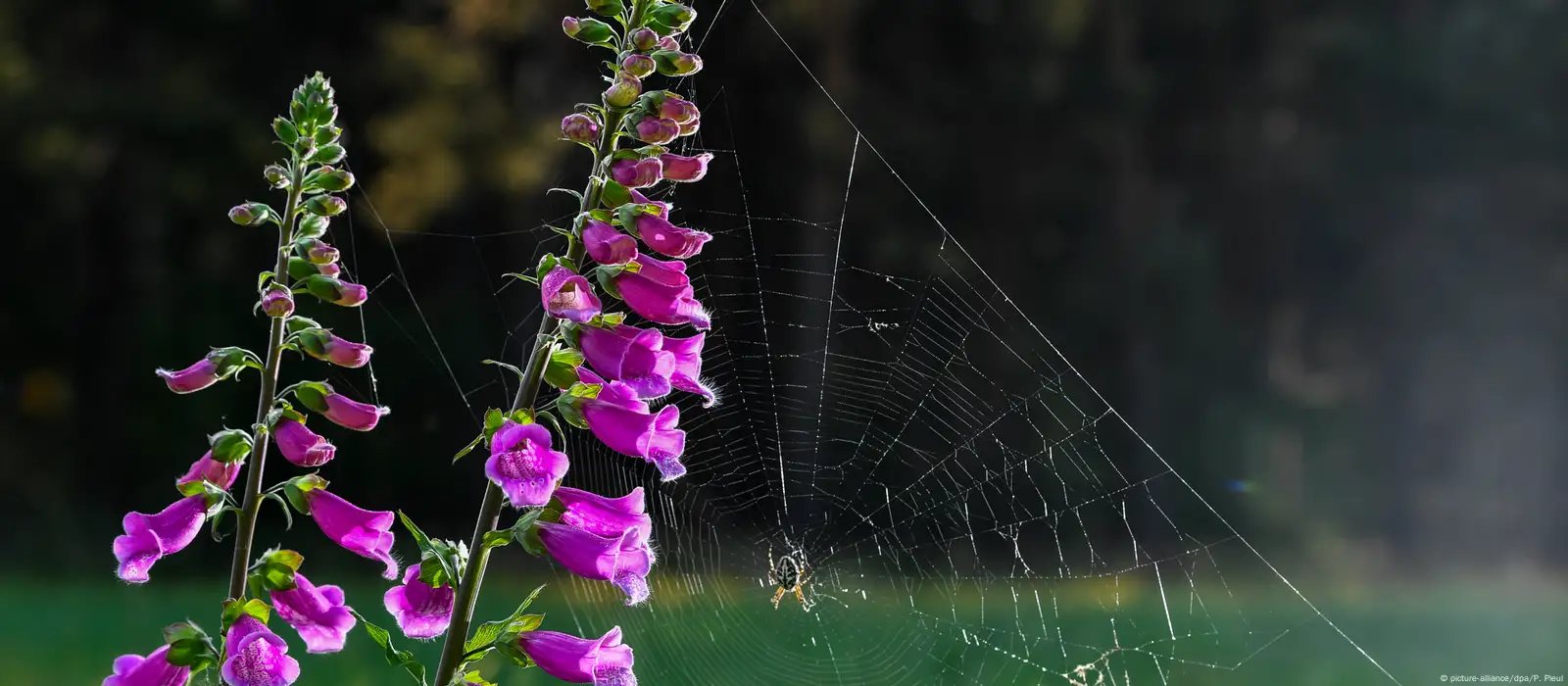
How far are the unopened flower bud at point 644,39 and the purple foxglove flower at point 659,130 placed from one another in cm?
9

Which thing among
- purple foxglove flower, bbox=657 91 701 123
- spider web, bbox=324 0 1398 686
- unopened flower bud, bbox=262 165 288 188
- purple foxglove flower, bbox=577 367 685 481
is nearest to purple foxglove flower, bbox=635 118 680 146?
purple foxglove flower, bbox=657 91 701 123

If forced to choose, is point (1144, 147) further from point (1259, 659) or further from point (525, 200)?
point (1259, 659)

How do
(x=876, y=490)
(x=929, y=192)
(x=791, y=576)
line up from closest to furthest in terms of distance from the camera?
(x=791, y=576), (x=876, y=490), (x=929, y=192)

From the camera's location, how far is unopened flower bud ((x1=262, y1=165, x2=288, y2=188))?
1.26 meters

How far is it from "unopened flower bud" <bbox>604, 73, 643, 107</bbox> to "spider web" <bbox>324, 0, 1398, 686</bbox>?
1315mm

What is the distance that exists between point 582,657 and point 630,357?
0.94ft

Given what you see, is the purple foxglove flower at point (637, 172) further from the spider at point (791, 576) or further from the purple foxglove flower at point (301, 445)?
the spider at point (791, 576)

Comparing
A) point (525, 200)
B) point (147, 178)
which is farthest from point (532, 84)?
point (147, 178)

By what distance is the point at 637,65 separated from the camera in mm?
1304

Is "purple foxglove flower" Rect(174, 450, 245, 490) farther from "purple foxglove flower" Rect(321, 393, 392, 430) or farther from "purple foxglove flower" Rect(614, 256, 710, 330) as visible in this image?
"purple foxglove flower" Rect(614, 256, 710, 330)

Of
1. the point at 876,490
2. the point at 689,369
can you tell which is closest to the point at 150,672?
the point at 689,369

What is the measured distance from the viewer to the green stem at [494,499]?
1.18m

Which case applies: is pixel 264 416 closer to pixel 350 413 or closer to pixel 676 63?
pixel 350 413

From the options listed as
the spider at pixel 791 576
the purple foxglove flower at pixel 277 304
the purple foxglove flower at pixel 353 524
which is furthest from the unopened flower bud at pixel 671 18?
the spider at pixel 791 576
